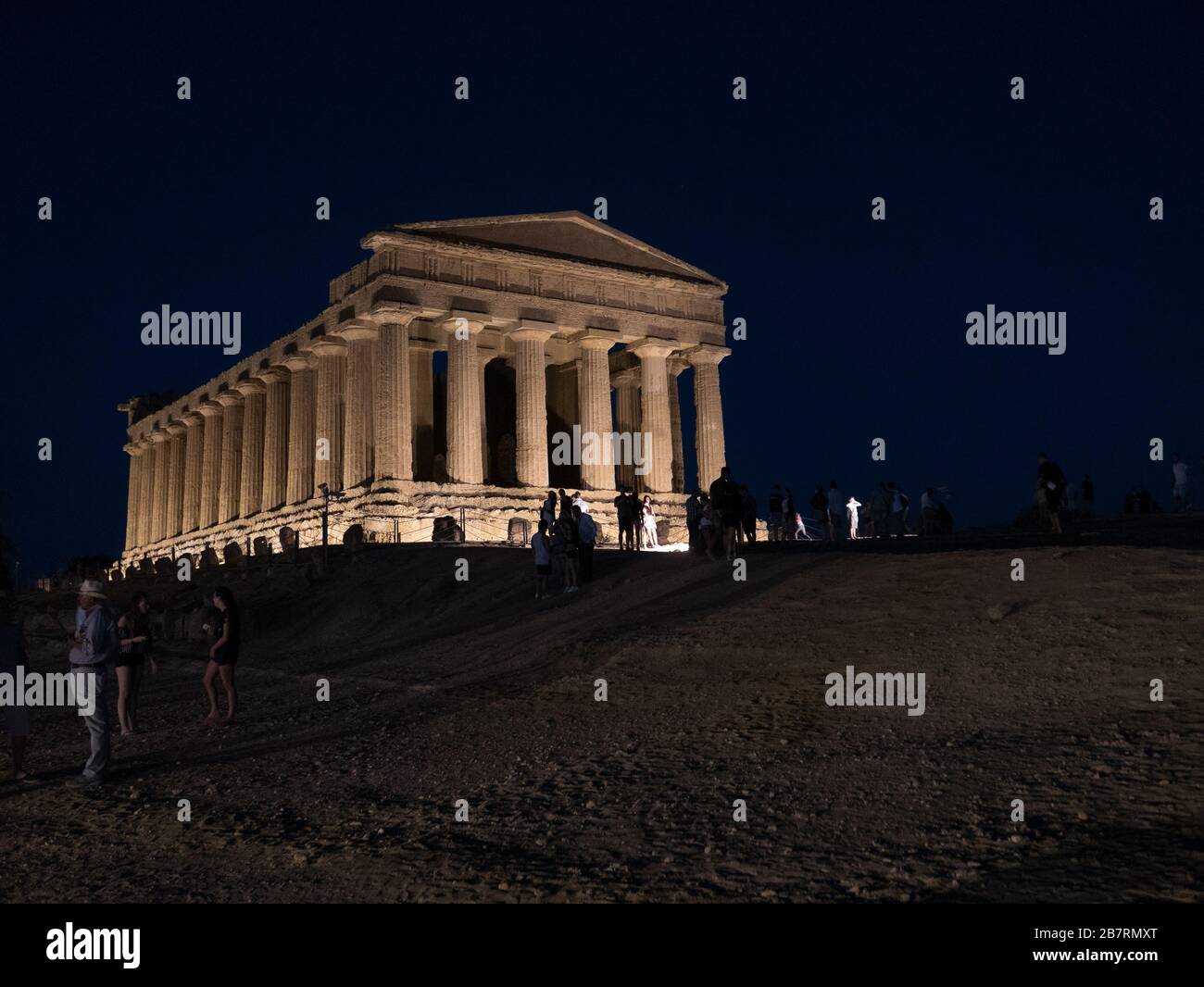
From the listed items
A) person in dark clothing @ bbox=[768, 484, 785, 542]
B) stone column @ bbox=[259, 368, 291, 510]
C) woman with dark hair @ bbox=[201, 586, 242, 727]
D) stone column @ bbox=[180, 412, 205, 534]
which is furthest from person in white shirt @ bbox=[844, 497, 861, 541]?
stone column @ bbox=[180, 412, 205, 534]

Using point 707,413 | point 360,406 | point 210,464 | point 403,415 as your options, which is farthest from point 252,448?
point 707,413

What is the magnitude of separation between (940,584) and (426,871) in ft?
36.8

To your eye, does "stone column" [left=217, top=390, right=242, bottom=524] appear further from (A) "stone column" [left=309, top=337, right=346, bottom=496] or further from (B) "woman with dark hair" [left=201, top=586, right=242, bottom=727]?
(B) "woman with dark hair" [left=201, top=586, right=242, bottom=727]

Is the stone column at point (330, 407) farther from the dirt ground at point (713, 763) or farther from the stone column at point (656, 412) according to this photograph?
the dirt ground at point (713, 763)

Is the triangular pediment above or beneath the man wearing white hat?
above

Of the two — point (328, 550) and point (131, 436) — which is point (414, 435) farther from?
point (131, 436)

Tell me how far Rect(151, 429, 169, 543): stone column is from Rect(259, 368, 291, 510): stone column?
1731 centimetres

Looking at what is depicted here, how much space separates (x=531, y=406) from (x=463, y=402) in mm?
3238

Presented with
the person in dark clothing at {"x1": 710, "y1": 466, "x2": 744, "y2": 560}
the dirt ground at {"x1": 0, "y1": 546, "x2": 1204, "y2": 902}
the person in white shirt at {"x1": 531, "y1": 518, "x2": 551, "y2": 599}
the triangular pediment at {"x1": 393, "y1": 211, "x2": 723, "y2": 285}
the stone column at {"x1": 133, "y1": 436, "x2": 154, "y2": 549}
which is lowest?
the dirt ground at {"x1": 0, "y1": 546, "x2": 1204, "y2": 902}

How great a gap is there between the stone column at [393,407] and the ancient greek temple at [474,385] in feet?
0.25

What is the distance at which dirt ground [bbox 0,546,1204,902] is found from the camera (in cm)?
771

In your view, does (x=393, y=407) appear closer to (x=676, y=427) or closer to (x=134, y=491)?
(x=676, y=427)
